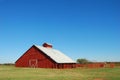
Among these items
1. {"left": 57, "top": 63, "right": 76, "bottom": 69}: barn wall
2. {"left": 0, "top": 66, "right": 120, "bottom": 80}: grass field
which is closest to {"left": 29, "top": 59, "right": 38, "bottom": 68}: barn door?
{"left": 57, "top": 63, "right": 76, "bottom": 69}: barn wall

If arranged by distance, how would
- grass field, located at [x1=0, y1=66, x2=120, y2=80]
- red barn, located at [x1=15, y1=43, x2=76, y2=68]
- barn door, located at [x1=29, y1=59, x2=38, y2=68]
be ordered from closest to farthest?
grass field, located at [x1=0, y1=66, x2=120, y2=80] < red barn, located at [x1=15, y1=43, x2=76, y2=68] < barn door, located at [x1=29, y1=59, x2=38, y2=68]

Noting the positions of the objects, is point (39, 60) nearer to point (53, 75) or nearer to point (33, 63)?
point (33, 63)

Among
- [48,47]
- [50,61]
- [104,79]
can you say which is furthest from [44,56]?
[104,79]

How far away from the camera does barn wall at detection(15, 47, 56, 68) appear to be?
60281 millimetres

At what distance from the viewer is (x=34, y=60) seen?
2450 inches

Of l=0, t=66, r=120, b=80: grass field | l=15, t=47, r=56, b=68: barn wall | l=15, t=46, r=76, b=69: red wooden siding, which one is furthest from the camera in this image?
l=15, t=47, r=56, b=68: barn wall

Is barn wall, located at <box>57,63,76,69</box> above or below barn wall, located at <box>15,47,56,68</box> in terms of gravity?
below

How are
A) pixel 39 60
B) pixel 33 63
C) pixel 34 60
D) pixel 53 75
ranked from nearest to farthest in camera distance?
pixel 53 75 < pixel 39 60 < pixel 33 63 < pixel 34 60

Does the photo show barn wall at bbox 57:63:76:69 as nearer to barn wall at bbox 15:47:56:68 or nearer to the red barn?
the red barn

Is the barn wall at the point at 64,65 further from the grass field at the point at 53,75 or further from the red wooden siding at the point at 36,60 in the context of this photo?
the grass field at the point at 53,75

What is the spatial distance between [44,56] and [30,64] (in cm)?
452

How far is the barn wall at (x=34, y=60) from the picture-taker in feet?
198

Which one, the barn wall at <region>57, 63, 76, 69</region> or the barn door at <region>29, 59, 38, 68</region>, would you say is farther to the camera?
the barn door at <region>29, 59, 38, 68</region>

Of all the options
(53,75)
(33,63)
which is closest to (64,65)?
(33,63)
